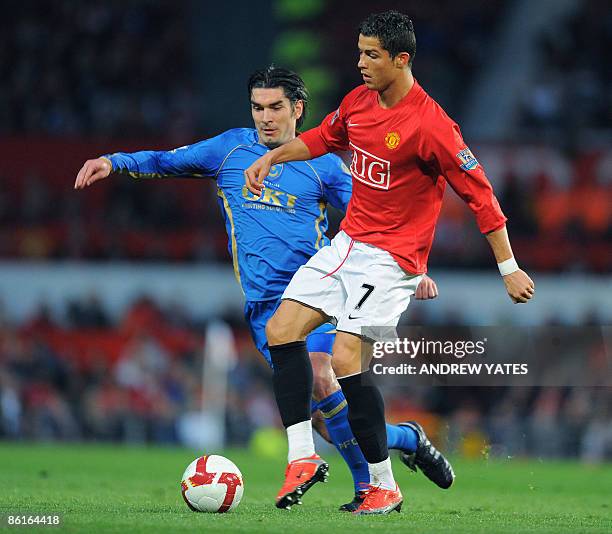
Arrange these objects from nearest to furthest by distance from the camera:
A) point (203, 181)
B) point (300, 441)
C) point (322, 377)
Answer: point (300, 441) < point (322, 377) < point (203, 181)

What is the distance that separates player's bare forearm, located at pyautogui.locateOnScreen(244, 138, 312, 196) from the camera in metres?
6.79

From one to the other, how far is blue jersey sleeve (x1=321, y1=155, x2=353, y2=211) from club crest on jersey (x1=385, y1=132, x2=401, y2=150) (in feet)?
3.60

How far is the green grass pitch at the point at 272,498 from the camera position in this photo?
20.4ft

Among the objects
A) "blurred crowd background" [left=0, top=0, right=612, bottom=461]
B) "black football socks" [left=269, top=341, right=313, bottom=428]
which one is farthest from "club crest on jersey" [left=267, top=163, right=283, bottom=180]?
"blurred crowd background" [left=0, top=0, right=612, bottom=461]

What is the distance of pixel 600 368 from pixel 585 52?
32.4 feet

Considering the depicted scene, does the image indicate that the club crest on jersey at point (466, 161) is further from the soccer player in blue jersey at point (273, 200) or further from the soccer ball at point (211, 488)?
the soccer ball at point (211, 488)

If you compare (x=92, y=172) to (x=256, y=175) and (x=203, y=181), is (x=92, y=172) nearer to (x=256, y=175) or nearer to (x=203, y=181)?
(x=256, y=175)

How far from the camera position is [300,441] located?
687 centimetres

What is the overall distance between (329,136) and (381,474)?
1.83m

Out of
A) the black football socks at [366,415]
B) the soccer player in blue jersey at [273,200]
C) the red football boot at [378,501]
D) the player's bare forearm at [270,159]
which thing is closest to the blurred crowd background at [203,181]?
the soccer player in blue jersey at [273,200]

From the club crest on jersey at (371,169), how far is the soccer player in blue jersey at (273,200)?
87cm

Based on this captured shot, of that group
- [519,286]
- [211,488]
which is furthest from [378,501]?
[519,286]

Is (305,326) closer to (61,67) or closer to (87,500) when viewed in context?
(87,500)

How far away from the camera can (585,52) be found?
22797 mm
